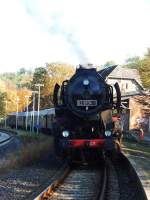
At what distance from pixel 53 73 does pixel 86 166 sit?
78239mm

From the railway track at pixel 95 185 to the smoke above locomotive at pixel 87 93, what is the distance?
7.57 ft

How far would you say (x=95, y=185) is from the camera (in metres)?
15.0

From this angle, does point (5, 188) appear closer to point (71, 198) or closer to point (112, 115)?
point (71, 198)

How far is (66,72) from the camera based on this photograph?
98.6 m

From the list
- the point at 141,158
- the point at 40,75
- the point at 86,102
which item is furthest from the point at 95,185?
the point at 40,75

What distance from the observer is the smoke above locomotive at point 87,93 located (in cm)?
1927

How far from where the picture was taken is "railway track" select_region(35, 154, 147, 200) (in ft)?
42.0

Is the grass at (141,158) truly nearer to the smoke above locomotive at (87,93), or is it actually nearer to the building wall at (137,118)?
the smoke above locomotive at (87,93)

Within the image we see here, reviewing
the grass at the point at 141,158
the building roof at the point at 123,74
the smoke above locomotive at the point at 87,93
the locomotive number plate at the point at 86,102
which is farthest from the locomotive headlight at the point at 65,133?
the building roof at the point at 123,74

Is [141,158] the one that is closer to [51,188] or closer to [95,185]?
[95,185]

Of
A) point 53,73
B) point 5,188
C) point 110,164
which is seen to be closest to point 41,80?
point 53,73

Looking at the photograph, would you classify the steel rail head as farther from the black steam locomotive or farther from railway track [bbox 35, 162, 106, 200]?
the black steam locomotive

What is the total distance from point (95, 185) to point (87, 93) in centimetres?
Answer: 514

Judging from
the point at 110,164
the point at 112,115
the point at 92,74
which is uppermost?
the point at 92,74
